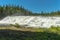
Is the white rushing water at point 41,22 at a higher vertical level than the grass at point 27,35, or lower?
higher

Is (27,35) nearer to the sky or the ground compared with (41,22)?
nearer to the ground

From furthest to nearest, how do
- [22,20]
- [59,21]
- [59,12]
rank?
[59,12] → [22,20] → [59,21]

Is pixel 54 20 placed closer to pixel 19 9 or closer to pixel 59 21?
pixel 59 21

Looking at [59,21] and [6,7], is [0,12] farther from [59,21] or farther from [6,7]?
[59,21]

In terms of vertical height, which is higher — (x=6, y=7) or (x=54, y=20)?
(x=6, y=7)

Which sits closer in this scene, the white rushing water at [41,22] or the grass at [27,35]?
the grass at [27,35]

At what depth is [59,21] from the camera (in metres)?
24.2

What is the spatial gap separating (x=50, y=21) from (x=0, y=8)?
39.1 metres

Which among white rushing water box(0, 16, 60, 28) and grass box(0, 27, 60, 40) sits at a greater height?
white rushing water box(0, 16, 60, 28)

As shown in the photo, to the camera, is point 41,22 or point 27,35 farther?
point 41,22

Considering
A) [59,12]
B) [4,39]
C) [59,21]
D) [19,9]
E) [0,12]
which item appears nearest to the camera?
[4,39]

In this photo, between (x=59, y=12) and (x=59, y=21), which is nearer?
(x=59, y=21)

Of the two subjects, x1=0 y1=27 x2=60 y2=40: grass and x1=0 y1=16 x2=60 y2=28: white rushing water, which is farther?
x1=0 y1=16 x2=60 y2=28: white rushing water

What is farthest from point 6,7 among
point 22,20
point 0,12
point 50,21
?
point 50,21
